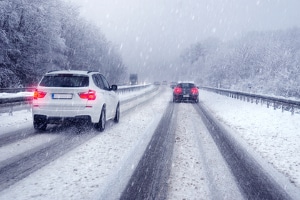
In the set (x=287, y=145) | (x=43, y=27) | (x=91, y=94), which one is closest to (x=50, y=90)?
(x=91, y=94)

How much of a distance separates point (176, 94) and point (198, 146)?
1623 cm

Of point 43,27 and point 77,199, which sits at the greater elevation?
point 43,27

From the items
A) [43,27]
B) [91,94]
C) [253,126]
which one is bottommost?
[253,126]

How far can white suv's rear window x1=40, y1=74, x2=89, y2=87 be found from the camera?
30.2 feet

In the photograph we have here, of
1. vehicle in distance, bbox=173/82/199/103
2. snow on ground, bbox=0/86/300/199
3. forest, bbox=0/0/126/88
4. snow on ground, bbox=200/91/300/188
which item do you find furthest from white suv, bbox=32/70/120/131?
forest, bbox=0/0/126/88

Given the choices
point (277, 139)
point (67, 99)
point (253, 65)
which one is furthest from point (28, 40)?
point (253, 65)

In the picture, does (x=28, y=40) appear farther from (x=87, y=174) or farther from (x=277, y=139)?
(x=87, y=174)

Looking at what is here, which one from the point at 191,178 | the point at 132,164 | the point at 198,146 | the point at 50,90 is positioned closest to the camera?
the point at 191,178

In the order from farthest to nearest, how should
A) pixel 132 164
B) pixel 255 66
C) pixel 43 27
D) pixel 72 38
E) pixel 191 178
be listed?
pixel 255 66, pixel 72 38, pixel 43 27, pixel 132 164, pixel 191 178

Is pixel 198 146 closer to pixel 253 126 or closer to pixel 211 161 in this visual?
pixel 211 161

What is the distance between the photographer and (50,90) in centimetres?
899

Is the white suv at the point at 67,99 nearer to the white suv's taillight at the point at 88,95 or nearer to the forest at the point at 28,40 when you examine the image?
the white suv's taillight at the point at 88,95

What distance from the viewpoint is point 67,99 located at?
29.5 feet

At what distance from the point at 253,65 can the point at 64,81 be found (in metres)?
62.0
